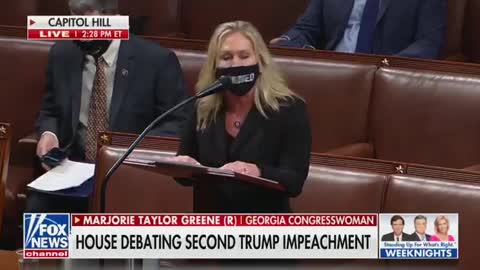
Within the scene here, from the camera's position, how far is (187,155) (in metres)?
1.07

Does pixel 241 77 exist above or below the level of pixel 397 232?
above

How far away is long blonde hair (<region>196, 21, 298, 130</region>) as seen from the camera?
3.46ft

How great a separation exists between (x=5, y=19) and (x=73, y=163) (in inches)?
25.9

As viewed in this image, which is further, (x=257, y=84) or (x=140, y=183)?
(x=140, y=183)

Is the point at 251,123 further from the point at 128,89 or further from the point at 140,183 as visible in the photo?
the point at 128,89

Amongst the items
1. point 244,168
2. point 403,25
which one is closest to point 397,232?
point 244,168

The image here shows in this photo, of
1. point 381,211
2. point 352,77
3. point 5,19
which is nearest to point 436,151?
point 352,77

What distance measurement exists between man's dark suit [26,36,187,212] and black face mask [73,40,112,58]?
A: 0.09 feet

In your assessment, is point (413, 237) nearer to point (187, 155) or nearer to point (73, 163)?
point (187, 155)

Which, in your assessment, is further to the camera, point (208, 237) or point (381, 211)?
point (381, 211)

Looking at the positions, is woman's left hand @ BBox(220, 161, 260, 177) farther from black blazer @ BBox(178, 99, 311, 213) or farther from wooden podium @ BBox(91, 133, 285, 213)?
wooden podium @ BBox(91, 133, 285, 213)

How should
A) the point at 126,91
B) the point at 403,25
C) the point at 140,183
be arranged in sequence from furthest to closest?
the point at 403,25 < the point at 126,91 < the point at 140,183

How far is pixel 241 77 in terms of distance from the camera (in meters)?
1.03

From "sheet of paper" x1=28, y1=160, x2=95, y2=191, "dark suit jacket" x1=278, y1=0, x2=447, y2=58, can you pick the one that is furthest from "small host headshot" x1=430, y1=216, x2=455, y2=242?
"dark suit jacket" x1=278, y1=0, x2=447, y2=58
